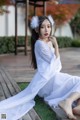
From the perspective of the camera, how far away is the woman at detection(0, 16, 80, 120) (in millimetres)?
5609

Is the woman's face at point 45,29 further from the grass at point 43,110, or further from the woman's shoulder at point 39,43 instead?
the grass at point 43,110

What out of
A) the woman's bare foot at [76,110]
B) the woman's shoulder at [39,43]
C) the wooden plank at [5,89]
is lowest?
the wooden plank at [5,89]

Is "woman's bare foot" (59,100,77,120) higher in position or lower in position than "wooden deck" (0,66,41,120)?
higher

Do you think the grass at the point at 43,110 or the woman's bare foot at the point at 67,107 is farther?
the grass at the point at 43,110

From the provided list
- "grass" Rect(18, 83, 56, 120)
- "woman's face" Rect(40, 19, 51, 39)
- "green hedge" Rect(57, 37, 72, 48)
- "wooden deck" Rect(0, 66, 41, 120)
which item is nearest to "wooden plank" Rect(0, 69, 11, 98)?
"wooden deck" Rect(0, 66, 41, 120)

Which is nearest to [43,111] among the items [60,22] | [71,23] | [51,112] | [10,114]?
[51,112]

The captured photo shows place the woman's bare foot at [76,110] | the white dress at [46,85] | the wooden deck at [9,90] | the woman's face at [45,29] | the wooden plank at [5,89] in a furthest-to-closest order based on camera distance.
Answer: the wooden plank at [5,89]
the woman's face at [45,29]
the white dress at [46,85]
the wooden deck at [9,90]
the woman's bare foot at [76,110]

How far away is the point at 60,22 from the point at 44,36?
17312 mm

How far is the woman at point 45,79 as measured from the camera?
5609 mm

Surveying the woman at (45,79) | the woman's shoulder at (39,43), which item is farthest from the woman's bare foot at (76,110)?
the woman's shoulder at (39,43)

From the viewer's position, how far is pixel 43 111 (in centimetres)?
556

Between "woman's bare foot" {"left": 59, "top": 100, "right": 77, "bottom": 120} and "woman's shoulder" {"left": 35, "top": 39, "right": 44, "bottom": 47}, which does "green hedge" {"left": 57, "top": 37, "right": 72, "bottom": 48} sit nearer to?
"woman's shoulder" {"left": 35, "top": 39, "right": 44, "bottom": 47}

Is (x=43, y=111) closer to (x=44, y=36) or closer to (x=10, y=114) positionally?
(x=10, y=114)

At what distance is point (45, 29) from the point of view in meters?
5.98
